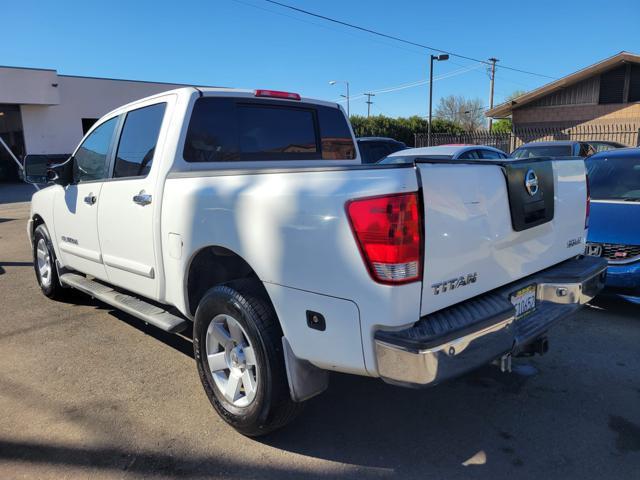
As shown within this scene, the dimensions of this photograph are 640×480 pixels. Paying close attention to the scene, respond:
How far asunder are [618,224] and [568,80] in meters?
24.0

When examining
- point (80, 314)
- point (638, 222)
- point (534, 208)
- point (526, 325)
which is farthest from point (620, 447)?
point (80, 314)

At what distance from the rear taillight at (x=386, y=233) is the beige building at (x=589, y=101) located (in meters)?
26.2

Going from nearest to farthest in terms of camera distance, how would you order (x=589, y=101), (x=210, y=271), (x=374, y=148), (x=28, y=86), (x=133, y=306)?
1. (x=210, y=271)
2. (x=133, y=306)
3. (x=374, y=148)
4. (x=28, y=86)
5. (x=589, y=101)

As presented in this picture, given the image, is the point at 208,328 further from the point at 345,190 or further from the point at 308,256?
the point at 345,190

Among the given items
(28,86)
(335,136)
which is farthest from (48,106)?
(335,136)

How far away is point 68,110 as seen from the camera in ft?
88.3

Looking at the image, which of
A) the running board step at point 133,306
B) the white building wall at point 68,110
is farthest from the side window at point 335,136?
the white building wall at point 68,110

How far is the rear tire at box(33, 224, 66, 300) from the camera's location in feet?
18.1

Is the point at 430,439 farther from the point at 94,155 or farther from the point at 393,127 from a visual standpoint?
the point at 393,127

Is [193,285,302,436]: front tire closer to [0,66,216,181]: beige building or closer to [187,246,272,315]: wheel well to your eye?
[187,246,272,315]: wheel well

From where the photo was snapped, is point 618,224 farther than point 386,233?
Yes

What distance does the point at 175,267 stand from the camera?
11.0ft

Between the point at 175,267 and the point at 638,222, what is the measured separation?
4.44 m

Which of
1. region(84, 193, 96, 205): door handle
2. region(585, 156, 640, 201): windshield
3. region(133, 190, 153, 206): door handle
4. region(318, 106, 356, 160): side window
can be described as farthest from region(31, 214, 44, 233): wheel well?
region(585, 156, 640, 201): windshield
